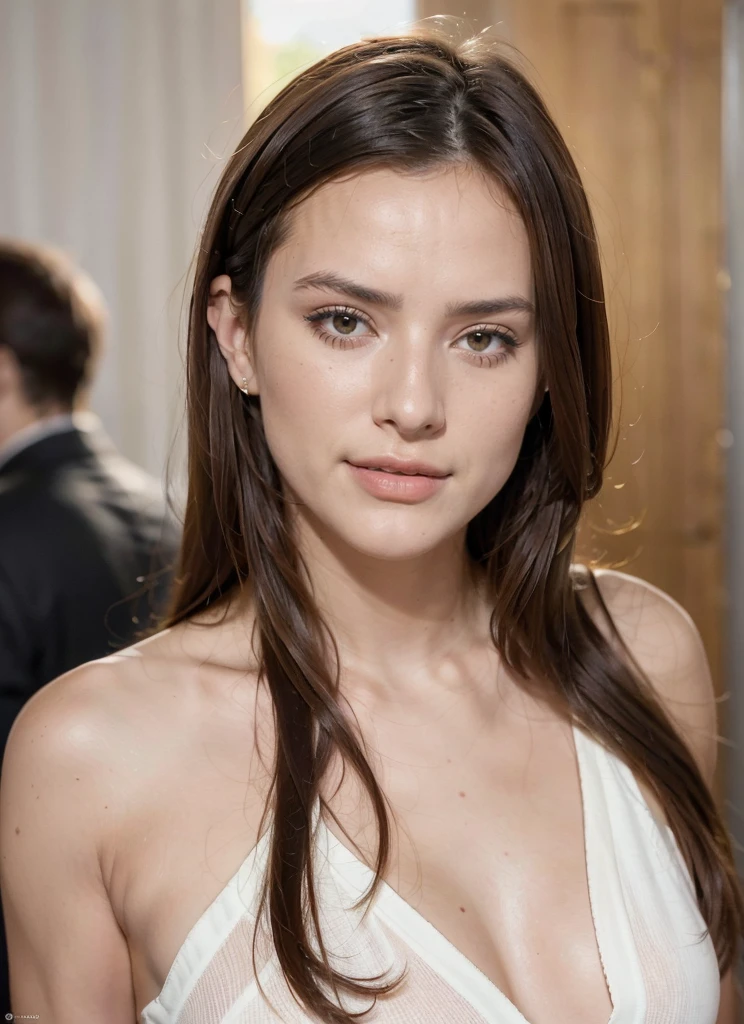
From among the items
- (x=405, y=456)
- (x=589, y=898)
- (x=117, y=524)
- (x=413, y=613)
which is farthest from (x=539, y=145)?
(x=117, y=524)

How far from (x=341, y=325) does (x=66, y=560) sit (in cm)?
117

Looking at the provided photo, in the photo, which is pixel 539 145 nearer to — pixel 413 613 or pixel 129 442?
pixel 413 613

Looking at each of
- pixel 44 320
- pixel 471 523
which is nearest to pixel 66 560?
pixel 44 320

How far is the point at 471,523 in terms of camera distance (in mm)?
1653

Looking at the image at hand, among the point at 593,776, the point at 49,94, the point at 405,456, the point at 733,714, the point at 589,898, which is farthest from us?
the point at 49,94

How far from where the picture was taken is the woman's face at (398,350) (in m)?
1.26

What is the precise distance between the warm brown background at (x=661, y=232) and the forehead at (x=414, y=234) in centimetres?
169

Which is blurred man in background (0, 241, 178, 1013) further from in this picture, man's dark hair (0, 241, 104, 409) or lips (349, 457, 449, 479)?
lips (349, 457, 449, 479)

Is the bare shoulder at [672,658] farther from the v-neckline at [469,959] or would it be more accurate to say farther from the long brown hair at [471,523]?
the v-neckline at [469,959]

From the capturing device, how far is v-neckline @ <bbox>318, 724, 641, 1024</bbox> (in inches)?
48.6

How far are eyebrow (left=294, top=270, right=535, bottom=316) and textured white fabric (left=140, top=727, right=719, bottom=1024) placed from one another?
0.58 metres

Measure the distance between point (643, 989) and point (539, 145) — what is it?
3.07ft

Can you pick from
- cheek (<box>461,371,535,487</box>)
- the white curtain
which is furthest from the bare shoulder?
the white curtain

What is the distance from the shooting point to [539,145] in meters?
1.36
